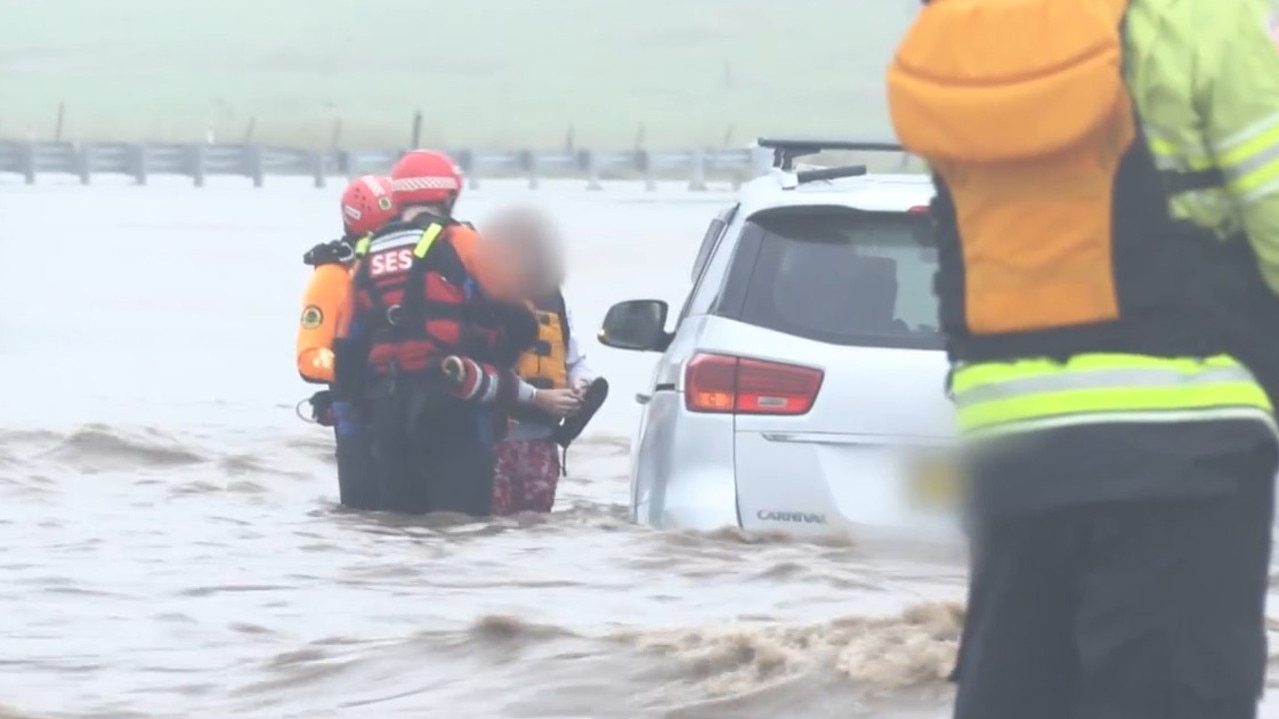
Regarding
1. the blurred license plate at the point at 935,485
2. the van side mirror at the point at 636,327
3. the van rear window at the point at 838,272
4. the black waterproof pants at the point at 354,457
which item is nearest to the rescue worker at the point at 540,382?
the black waterproof pants at the point at 354,457

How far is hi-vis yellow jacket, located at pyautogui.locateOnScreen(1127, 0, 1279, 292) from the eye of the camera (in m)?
3.27

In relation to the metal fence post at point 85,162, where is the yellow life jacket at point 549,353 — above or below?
above

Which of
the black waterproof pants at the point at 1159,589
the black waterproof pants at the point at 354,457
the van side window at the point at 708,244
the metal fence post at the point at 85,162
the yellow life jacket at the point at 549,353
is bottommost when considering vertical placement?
the metal fence post at the point at 85,162

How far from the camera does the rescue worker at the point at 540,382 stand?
9461mm

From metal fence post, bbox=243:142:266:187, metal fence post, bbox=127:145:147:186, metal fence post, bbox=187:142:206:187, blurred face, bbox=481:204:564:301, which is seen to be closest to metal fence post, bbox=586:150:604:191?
metal fence post, bbox=243:142:266:187

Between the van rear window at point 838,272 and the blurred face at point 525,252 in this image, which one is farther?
the blurred face at point 525,252

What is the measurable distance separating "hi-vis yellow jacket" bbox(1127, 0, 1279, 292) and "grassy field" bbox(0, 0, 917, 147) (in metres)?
79.5

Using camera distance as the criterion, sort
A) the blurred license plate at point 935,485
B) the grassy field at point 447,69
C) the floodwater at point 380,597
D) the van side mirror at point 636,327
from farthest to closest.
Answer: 1. the grassy field at point 447,69
2. the van side mirror at point 636,327
3. the floodwater at point 380,597
4. the blurred license plate at point 935,485

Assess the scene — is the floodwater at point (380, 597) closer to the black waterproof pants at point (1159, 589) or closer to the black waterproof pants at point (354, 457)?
the black waterproof pants at point (354, 457)

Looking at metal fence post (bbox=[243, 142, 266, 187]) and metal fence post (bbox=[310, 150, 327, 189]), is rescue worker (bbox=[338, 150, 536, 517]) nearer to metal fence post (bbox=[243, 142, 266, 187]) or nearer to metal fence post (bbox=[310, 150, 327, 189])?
metal fence post (bbox=[310, 150, 327, 189])

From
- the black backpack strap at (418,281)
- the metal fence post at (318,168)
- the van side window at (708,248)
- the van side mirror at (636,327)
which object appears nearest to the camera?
the van side window at (708,248)

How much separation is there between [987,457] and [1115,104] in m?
0.46

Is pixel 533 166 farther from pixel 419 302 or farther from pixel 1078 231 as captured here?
pixel 1078 231

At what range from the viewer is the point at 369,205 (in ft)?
31.1
